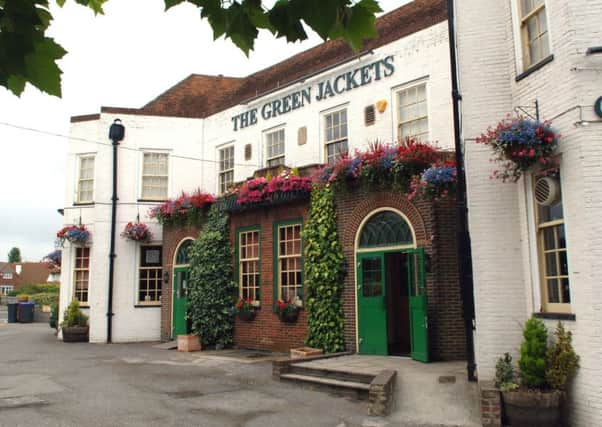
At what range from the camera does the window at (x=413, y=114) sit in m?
12.8

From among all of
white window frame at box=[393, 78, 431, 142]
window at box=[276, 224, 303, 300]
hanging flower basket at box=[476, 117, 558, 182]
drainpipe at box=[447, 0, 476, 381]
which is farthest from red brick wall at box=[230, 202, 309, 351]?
hanging flower basket at box=[476, 117, 558, 182]

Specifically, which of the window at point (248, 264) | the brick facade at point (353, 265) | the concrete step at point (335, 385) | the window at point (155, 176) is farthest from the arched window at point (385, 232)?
the window at point (155, 176)

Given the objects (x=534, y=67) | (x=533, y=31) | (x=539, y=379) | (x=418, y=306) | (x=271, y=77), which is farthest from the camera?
(x=271, y=77)

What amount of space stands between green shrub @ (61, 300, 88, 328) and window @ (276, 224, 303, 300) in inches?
320

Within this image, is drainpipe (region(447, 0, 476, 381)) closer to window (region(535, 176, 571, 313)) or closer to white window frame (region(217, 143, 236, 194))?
window (region(535, 176, 571, 313))

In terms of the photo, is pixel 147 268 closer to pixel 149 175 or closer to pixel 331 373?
pixel 149 175

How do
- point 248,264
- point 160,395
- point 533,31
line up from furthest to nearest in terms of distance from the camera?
point 248,264
point 160,395
point 533,31

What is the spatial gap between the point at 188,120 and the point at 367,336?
408 inches

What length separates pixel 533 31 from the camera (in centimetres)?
847

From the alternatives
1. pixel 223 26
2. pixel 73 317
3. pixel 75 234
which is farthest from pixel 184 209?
pixel 223 26

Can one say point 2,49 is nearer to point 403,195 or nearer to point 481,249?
point 481,249

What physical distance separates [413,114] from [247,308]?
21.1 ft

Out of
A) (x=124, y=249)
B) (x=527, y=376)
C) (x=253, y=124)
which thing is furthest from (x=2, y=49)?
(x=124, y=249)

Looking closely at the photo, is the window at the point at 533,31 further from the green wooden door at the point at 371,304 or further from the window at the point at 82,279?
the window at the point at 82,279
